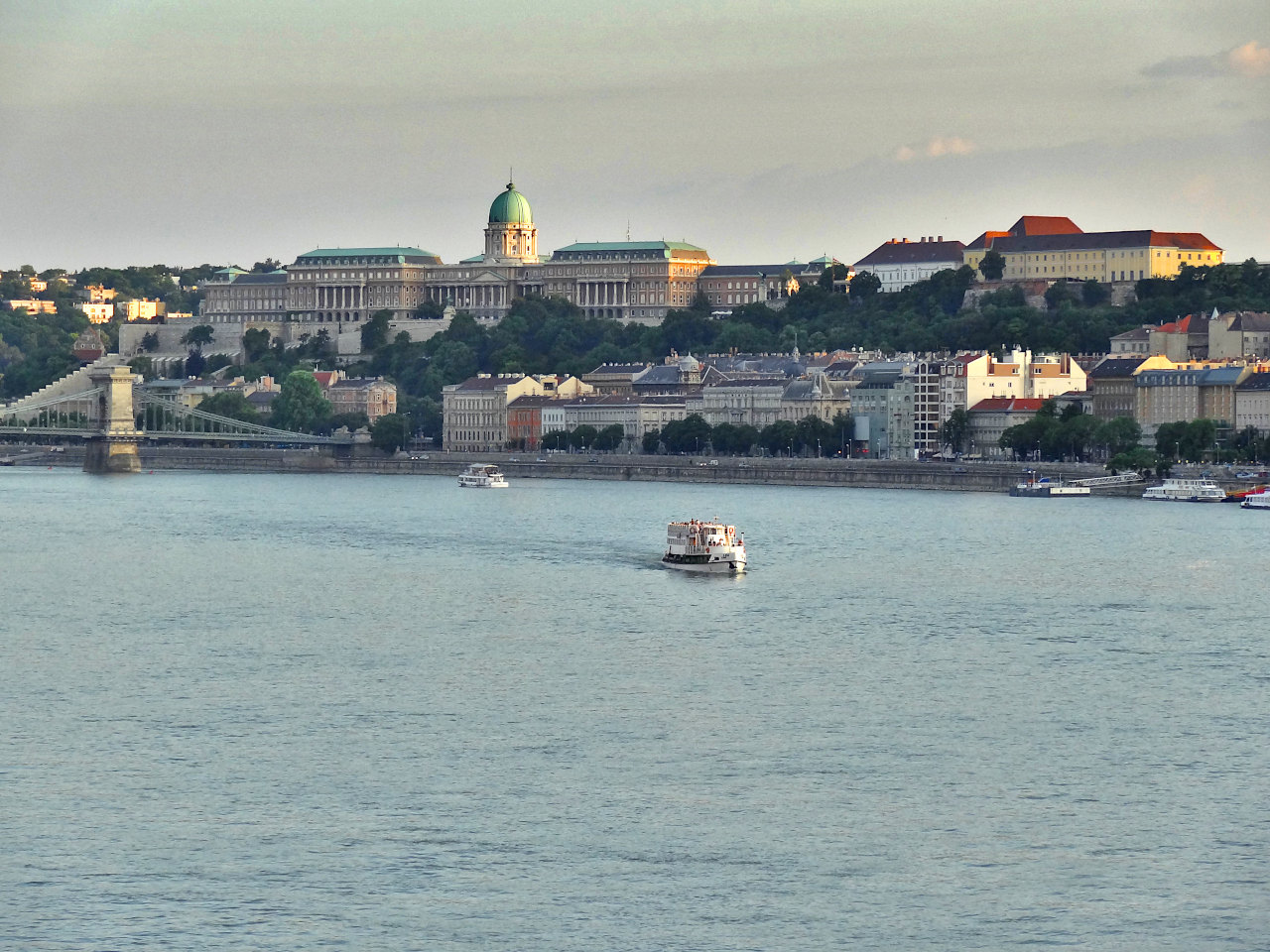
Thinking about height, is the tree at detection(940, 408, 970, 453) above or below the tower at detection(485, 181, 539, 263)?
below

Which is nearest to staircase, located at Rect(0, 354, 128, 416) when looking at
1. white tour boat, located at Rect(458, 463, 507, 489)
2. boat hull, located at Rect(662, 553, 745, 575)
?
white tour boat, located at Rect(458, 463, 507, 489)

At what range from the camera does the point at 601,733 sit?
60.6 ft

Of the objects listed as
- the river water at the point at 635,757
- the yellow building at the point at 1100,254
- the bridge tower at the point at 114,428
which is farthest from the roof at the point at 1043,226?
the river water at the point at 635,757

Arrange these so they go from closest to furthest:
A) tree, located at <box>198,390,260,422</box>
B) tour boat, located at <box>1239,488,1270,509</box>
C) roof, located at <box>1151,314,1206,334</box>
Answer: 1. tour boat, located at <box>1239,488,1270,509</box>
2. roof, located at <box>1151,314,1206,334</box>
3. tree, located at <box>198,390,260,422</box>

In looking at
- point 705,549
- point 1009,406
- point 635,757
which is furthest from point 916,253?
point 635,757

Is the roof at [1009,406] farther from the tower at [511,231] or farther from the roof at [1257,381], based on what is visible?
the tower at [511,231]

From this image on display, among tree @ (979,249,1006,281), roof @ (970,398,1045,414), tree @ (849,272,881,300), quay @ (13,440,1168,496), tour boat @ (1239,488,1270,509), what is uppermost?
tree @ (979,249,1006,281)

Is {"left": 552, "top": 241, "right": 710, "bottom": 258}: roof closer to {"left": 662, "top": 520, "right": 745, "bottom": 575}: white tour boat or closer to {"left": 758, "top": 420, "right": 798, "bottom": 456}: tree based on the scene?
{"left": 758, "top": 420, "right": 798, "bottom": 456}: tree

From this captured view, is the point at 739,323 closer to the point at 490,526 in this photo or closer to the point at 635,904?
the point at 490,526

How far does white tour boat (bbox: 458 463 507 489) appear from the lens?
56156 mm

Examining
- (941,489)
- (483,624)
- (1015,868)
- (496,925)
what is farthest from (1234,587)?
(941,489)

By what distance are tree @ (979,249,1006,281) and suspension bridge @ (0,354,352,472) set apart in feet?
63.3

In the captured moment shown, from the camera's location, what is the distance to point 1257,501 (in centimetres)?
4444

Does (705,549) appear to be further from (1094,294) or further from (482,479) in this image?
(1094,294)
